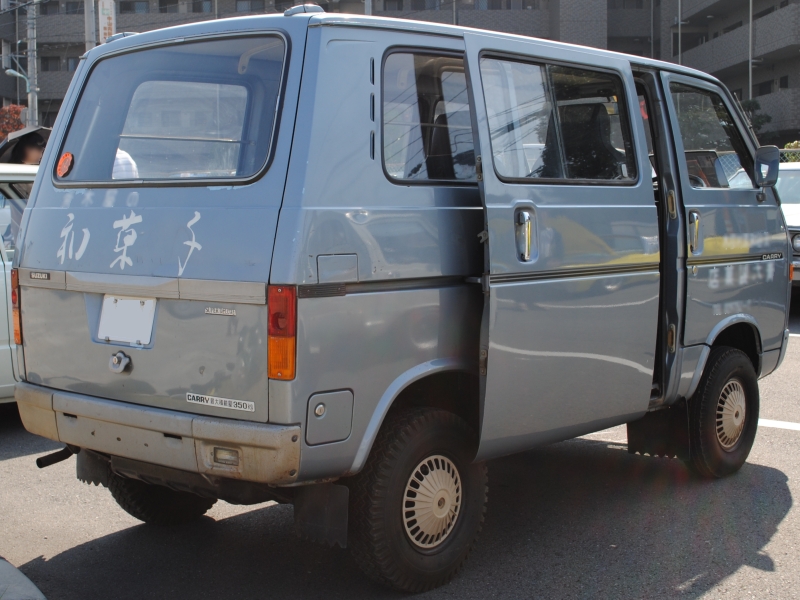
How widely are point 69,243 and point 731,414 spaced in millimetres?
3789

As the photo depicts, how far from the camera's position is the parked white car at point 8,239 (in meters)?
6.08

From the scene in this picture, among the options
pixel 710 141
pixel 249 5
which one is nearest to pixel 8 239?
pixel 710 141

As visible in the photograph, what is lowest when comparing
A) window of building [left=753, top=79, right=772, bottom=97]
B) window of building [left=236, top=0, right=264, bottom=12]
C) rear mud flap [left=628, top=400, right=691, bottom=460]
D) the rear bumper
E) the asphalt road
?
the asphalt road

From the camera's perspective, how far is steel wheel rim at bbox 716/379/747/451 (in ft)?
17.2

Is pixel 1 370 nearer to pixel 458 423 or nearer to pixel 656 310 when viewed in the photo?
pixel 458 423

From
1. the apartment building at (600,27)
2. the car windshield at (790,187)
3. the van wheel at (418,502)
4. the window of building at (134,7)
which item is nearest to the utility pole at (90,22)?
the car windshield at (790,187)

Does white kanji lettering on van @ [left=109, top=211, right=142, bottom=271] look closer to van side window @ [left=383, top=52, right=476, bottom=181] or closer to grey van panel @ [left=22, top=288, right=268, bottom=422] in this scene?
grey van panel @ [left=22, top=288, right=268, bottom=422]

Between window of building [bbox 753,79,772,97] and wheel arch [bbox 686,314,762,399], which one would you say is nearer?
wheel arch [bbox 686,314,762,399]

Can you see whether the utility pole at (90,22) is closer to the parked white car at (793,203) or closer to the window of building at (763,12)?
the parked white car at (793,203)

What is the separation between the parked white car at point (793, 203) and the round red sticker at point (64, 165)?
31.3 feet

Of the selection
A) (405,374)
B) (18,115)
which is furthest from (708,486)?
(18,115)

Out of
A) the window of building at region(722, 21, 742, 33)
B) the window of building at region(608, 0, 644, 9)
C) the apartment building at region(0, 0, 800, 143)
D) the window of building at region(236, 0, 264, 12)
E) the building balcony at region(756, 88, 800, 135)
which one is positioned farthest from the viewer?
the window of building at region(608, 0, 644, 9)

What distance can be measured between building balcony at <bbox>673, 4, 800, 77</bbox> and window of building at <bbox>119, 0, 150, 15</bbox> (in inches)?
1144

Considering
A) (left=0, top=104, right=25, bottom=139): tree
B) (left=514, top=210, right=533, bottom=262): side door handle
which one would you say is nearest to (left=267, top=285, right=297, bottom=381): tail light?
(left=514, top=210, right=533, bottom=262): side door handle
